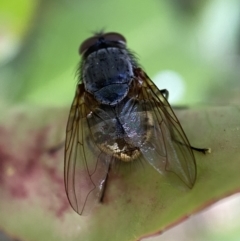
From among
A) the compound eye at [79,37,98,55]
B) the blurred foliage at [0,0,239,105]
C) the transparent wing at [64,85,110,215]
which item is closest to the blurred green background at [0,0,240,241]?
the blurred foliage at [0,0,239,105]

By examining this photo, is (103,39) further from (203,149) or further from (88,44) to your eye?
(203,149)

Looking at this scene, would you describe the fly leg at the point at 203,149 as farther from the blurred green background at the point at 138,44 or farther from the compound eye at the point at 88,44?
the blurred green background at the point at 138,44

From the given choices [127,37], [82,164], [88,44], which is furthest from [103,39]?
[127,37]

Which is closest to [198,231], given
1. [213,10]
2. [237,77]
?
[237,77]

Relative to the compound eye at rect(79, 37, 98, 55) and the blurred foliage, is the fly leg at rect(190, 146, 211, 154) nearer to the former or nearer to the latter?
the compound eye at rect(79, 37, 98, 55)

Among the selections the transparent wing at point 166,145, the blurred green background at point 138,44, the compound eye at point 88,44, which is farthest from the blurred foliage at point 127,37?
the transparent wing at point 166,145

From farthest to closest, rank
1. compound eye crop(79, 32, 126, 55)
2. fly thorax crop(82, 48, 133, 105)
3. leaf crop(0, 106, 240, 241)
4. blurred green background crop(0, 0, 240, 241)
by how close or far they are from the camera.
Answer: blurred green background crop(0, 0, 240, 241)
compound eye crop(79, 32, 126, 55)
fly thorax crop(82, 48, 133, 105)
leaf crop(0, 106, 240, 241)
